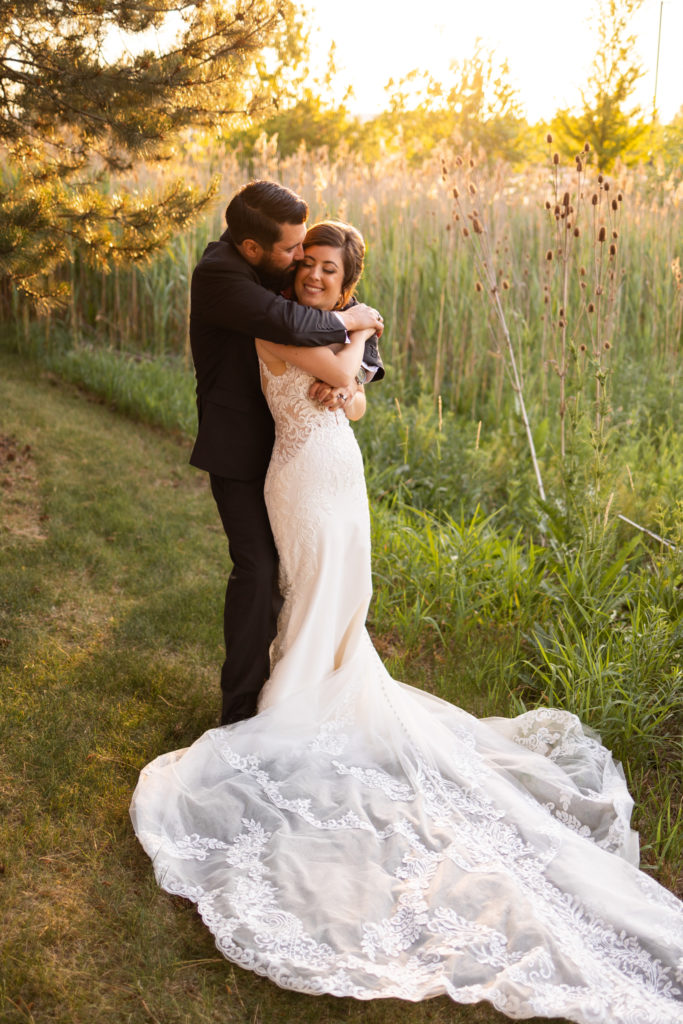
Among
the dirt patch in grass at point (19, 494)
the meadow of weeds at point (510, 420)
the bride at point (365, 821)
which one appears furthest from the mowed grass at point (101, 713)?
the meadow of weeds at point (510, 420)

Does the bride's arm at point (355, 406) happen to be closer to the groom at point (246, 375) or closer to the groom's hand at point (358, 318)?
the groom at point (246, 375)

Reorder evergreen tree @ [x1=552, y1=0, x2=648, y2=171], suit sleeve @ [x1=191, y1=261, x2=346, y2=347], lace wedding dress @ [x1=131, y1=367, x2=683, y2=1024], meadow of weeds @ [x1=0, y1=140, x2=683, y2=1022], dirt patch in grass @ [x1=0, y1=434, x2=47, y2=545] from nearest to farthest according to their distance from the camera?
lace wedding dress @ [x1=131, y1=367, x2=683, y2=1024], suit sleeve @ [x1=191, y1=261, x2=346, y2=347], meadow of weeds @ [x1=0, y1=140, x2=683, y2=1022], dirt patch in grass @ [x1=0, y1=434, x2=47, y2=545], evergreen tree @ [x1=552, y1=0, x2=648, y2=171]

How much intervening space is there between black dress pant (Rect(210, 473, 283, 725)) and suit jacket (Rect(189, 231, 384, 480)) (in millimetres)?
90

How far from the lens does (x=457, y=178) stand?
6.37 m

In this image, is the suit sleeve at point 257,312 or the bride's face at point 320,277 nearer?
the suit sleeve at point 257,312

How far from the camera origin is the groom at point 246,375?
8.64 ft

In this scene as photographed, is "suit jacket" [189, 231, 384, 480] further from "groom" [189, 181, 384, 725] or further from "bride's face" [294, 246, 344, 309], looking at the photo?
"bride's face" [294, 246, 344, 309]

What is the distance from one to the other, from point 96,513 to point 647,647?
3116mm

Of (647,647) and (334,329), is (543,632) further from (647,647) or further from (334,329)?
(334,329)

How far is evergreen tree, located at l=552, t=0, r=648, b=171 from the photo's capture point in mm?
13664

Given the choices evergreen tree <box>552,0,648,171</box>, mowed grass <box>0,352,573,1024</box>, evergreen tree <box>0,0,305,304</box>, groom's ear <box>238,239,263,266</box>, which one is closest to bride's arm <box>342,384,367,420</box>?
groom's ear <box>238,239,263,266</box>

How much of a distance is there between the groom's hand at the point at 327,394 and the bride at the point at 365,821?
30 mm

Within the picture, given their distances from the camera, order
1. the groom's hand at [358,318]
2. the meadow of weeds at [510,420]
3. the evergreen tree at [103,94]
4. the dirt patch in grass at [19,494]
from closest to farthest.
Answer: the groom's hand at [358,318]
the meadow of weeds at [510,420]
the evergreen tree at [103,94]
the dirt patch in grass at [19,494]

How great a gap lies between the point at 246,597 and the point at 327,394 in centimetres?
69
